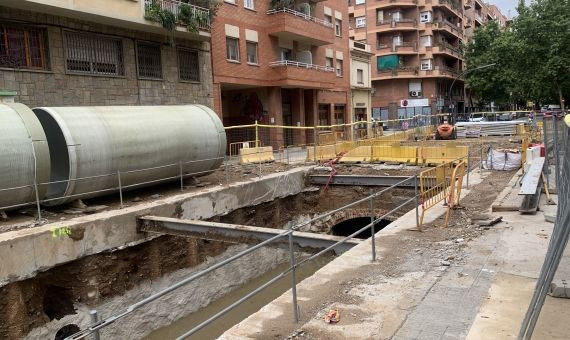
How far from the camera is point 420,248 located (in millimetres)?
7727

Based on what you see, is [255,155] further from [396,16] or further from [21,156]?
[396,16]

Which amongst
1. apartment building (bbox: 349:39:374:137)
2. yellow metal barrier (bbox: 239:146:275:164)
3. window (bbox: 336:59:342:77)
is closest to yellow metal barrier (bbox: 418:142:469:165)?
yellow metal barrier (bbox: 239:146:275:164)

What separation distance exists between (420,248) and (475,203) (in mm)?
4156

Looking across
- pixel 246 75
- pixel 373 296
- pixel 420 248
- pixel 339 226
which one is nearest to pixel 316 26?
pixel 246 75

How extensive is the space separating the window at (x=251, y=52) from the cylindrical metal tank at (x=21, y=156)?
16.8m

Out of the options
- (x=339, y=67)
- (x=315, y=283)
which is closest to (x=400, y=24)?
(x=339, y=67)

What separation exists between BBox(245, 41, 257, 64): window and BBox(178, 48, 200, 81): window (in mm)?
4249

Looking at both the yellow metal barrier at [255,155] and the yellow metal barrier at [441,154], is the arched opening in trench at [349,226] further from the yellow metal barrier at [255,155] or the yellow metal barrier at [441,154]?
the yellow metal barrier at [255,155]

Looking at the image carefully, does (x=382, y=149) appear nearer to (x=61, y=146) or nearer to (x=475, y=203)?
(x=475, y=203)

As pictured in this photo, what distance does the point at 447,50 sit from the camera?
61438mm

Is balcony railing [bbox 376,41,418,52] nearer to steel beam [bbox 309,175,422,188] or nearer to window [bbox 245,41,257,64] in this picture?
window [bbox 245,41,257,64]

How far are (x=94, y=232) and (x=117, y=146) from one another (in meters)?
2.27

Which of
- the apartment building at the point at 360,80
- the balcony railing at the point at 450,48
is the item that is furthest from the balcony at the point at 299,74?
the balcony railing at the point at 450,48

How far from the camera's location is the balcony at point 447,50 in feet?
195
